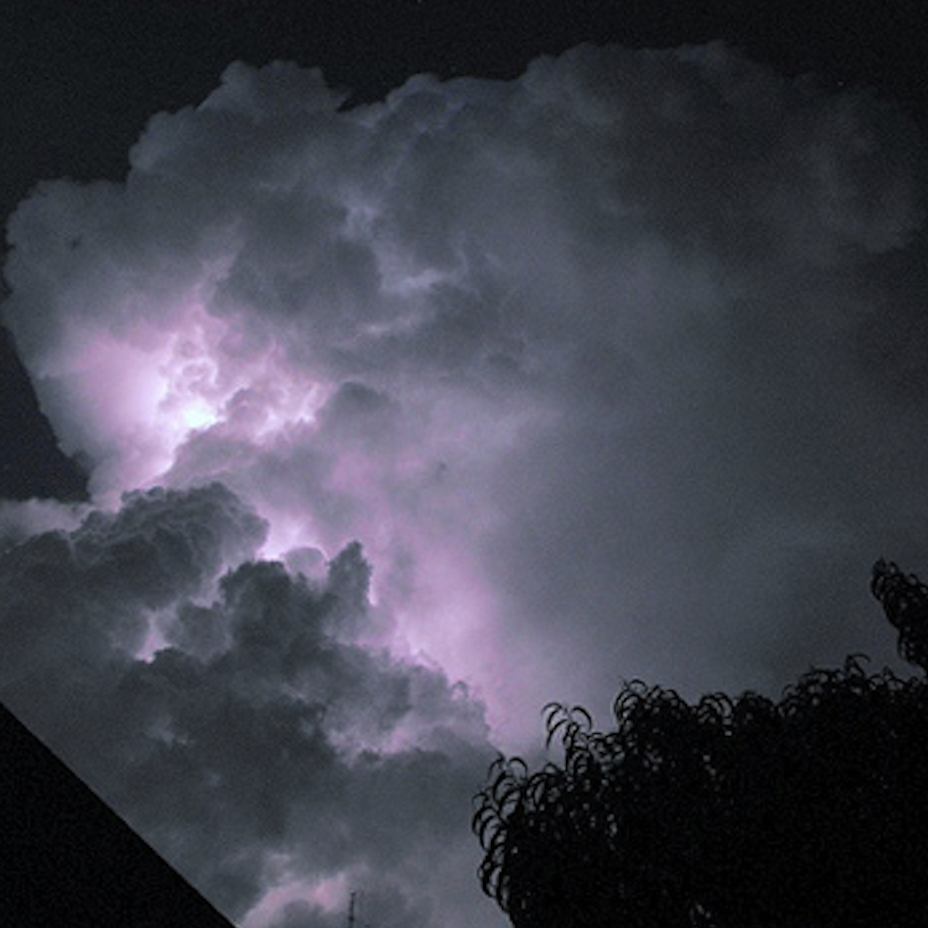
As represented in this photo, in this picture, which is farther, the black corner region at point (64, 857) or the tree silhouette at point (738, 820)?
the tree silhouette at point (738, 820)

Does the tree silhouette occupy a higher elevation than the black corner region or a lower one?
higher

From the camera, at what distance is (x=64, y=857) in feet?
28.1

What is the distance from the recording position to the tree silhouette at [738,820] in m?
11.7

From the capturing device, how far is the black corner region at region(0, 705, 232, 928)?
8008mm

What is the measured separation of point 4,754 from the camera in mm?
8555

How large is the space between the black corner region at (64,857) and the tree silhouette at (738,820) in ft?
Result: 18.1

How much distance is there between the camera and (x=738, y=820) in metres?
12.2

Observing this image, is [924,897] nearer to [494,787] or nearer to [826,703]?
[826,703]

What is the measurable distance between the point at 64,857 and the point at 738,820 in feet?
30.8

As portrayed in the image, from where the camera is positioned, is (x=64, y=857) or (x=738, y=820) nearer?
(x=64, y=857)

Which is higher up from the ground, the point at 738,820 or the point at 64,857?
the point at 738,820

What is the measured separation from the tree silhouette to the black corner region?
553cm

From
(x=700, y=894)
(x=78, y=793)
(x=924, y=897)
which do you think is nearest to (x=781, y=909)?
(x=700, y=894)

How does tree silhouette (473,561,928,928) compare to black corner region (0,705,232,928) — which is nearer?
black corner region (0,705,232,928)
